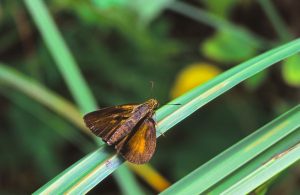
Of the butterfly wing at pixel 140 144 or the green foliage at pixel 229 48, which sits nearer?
the butterfly wing at pixel 140 144

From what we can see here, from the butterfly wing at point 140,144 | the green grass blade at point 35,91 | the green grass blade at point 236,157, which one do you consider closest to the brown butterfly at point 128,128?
the butterfly wing at point 140,144

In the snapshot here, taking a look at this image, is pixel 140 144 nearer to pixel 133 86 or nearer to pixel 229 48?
pixel 229 48

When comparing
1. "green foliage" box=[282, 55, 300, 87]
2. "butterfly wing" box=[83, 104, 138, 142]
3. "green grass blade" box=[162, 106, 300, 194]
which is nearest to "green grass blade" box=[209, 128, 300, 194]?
"green grass blade" box=[162, 106, 300, 194]

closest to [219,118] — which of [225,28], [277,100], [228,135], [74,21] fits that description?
[228,135]

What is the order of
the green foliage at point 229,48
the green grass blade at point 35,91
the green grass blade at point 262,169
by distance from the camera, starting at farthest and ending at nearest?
the green foliage at point 229,48 < the green grass blade at point 35,91 < the green grass blade at point 262,169

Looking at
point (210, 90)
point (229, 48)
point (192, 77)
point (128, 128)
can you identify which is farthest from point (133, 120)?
point (192, 77)

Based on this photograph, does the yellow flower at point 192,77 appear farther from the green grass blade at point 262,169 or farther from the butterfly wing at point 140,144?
the green grass blade at point 262,169
